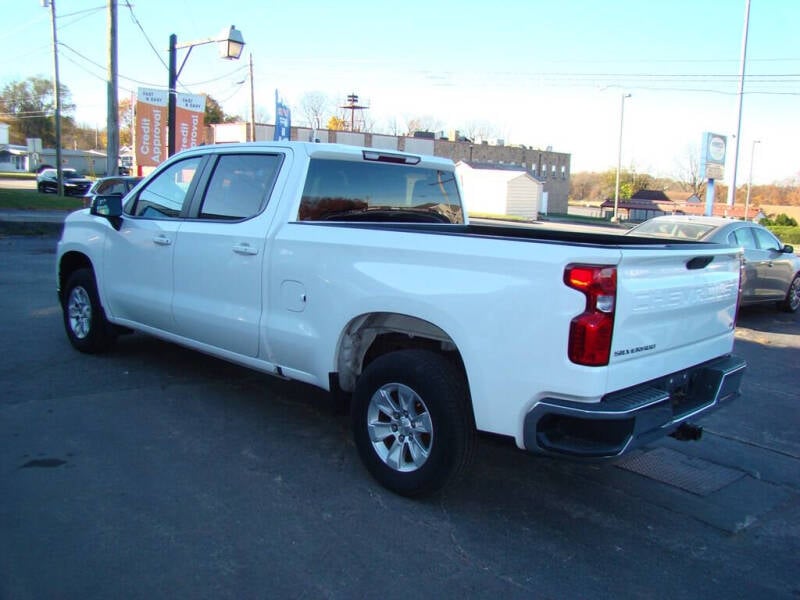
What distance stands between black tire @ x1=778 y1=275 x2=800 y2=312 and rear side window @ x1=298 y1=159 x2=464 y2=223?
8.61 meters

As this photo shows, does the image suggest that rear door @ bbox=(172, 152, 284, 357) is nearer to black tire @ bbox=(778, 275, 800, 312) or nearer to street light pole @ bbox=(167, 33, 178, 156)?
black tire @ bbox=(778, 275, 800, 312)

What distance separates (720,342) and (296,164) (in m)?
2.95

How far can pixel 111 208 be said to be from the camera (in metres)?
5.88

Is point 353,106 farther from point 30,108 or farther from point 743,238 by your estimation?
point 743,238

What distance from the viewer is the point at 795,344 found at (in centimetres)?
927

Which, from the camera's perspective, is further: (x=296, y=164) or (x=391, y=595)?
(x=296, y=164)

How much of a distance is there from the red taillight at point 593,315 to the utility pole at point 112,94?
18946 mm

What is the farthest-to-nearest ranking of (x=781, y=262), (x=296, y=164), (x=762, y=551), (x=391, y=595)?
(x=781, y=262), (x=296, y=164), (x=762, y=551), (x=391, y=595)

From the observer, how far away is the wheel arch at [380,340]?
153 inches

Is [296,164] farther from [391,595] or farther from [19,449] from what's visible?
[391,595]

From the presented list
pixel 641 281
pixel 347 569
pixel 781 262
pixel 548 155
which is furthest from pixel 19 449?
pixel 548 155

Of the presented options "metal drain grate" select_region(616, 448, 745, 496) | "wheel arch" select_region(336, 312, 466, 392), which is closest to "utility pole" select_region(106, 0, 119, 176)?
"wheel arch" select_region(336, 312, 466, 392)

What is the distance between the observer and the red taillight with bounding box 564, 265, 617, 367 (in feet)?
10.2

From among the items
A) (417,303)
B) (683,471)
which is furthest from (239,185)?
(683,471)
